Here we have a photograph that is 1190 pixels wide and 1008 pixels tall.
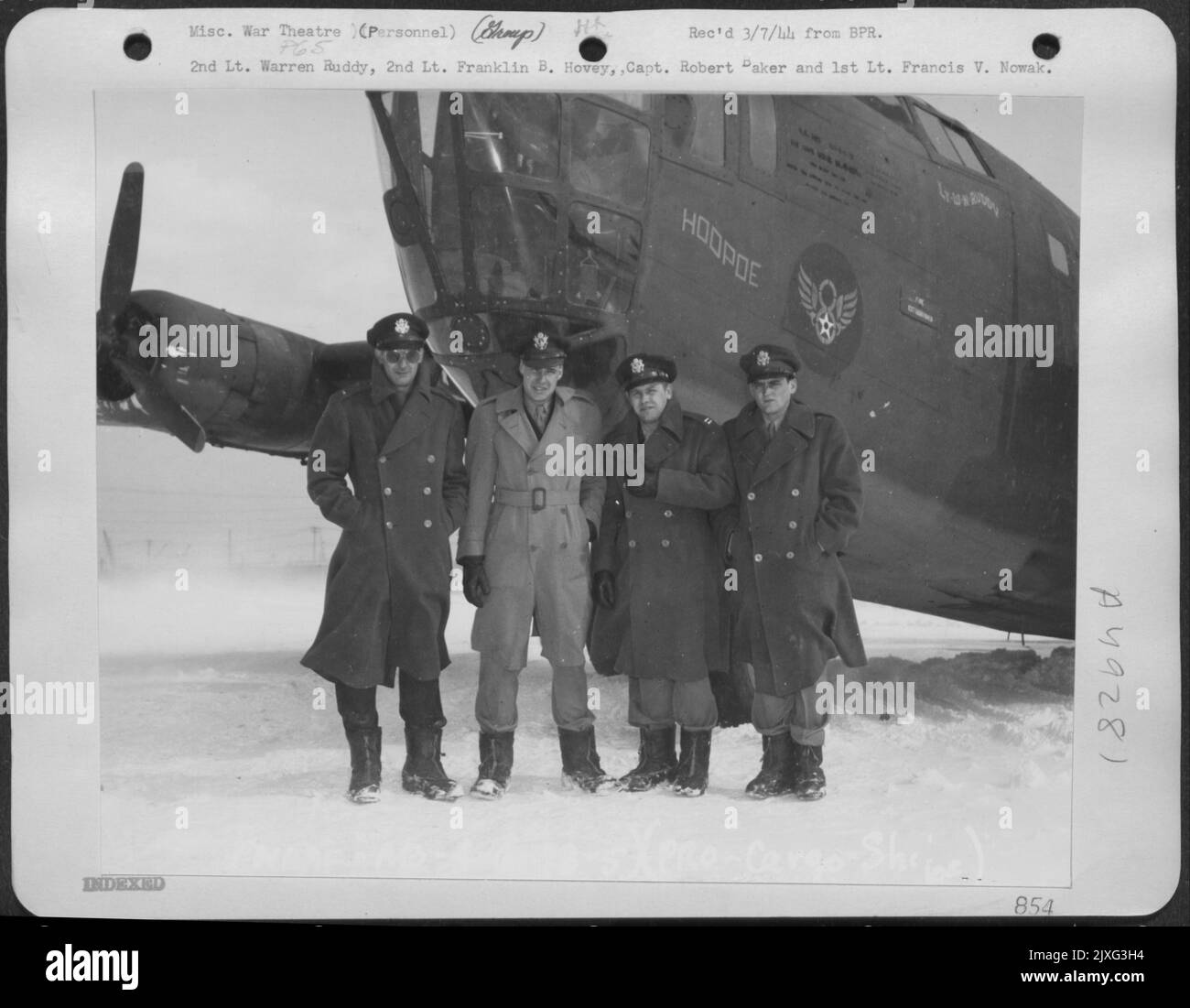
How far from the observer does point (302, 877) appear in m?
2.56

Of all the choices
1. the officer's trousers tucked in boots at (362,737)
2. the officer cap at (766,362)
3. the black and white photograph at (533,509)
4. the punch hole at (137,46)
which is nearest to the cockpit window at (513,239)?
the black and white photograph at (533,509)

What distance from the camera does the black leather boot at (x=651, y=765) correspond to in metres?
2.57

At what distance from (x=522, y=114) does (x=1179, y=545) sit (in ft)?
5.66

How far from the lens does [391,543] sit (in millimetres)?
2516

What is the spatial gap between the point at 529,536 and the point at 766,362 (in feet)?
2.10

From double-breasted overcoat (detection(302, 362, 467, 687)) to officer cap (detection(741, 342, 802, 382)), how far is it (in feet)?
2.14

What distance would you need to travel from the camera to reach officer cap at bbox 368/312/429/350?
2.53 meters

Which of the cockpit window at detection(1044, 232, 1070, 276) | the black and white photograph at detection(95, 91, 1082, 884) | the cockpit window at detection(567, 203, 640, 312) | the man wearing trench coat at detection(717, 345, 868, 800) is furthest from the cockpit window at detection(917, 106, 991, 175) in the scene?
the cockpit window at detection(567, 203, 640, 312)

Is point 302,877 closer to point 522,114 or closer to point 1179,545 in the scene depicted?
point 522,114

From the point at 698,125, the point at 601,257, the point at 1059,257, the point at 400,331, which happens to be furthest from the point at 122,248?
the point at 1059,257

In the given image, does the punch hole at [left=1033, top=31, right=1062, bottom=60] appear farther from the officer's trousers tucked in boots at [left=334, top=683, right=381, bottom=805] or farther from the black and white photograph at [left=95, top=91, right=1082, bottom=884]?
the officer's trousers tucked in boots at [left=334, top=683, right=381, bottom=805]

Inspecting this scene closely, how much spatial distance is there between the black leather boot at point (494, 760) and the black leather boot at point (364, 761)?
0.23m

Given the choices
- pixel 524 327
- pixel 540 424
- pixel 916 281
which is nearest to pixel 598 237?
pixel 524 327

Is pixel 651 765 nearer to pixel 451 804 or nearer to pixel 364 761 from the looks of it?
pixel 451 804
